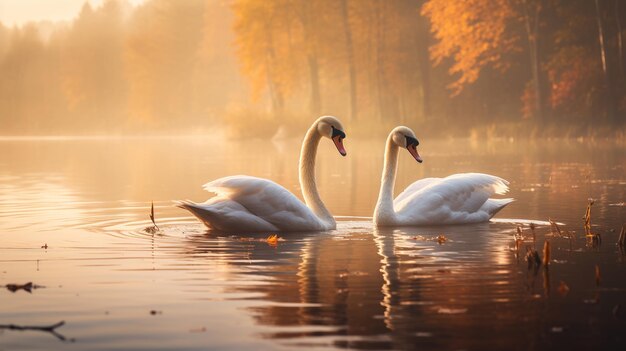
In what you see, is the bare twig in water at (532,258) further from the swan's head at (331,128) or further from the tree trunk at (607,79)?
the tree trunk at (607,79)

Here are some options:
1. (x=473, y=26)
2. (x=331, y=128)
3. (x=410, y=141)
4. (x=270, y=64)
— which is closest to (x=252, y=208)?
(x=331, y=128)

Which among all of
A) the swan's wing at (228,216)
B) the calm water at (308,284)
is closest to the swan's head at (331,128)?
the calm water at (308,284)

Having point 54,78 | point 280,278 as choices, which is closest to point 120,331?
point 280,278

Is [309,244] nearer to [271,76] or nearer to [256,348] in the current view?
[256,348]

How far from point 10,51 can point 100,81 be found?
656 inches

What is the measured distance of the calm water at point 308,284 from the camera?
21.0 ft

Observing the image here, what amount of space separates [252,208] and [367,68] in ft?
145

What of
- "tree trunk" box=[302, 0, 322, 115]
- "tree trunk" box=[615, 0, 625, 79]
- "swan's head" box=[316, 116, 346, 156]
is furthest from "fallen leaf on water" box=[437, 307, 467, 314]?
"tree trunk" box=[302, 0, 322, 115]

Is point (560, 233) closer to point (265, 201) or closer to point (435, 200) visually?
point (435, 200)

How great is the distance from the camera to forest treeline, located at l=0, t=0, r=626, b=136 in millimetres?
42625

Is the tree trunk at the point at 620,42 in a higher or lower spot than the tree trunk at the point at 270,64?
lower

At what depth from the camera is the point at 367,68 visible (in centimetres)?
5619

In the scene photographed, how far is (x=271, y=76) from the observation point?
58781 mm

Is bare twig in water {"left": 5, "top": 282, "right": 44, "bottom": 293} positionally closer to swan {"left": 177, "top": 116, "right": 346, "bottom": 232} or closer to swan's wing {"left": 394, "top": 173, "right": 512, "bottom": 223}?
swan {"left": 177, "top": 116, "right": 346, "bottom": 232}
